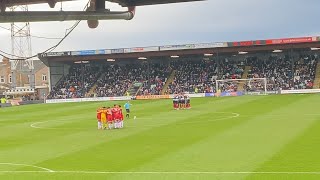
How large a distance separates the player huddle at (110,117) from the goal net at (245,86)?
38183mm

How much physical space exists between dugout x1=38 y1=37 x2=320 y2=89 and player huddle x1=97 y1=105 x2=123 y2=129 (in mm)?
38127

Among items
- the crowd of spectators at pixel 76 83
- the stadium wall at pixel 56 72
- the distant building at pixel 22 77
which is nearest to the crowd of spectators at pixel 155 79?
the crowd of spectators at pixel 76 83

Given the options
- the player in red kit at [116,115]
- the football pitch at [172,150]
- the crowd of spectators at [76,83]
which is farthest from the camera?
the crowd of spectators at [76,83]

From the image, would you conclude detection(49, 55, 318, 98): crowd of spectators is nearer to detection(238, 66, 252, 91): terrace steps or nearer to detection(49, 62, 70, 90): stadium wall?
detection(238, 66, 252, 91): terrace steps

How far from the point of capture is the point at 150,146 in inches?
831

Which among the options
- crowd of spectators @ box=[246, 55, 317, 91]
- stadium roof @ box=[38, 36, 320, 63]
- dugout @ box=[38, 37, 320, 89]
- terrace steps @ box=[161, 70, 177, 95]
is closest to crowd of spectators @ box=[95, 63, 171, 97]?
terrace steps @ box=[161, 70, 177, 95]

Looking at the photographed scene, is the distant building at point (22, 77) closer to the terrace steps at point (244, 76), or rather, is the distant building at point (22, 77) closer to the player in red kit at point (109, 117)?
the terrace steps at point (244, 76)

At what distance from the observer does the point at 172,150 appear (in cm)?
1955

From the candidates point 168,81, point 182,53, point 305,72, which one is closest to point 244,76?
point 305,72

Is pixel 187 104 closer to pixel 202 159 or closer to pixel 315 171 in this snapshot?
pixel 202 159

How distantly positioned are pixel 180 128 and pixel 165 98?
38547 mm

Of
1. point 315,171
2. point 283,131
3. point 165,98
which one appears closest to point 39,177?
point 315,171

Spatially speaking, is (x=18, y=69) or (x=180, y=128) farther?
(x=18, y=69)

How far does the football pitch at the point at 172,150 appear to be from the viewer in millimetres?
15102
